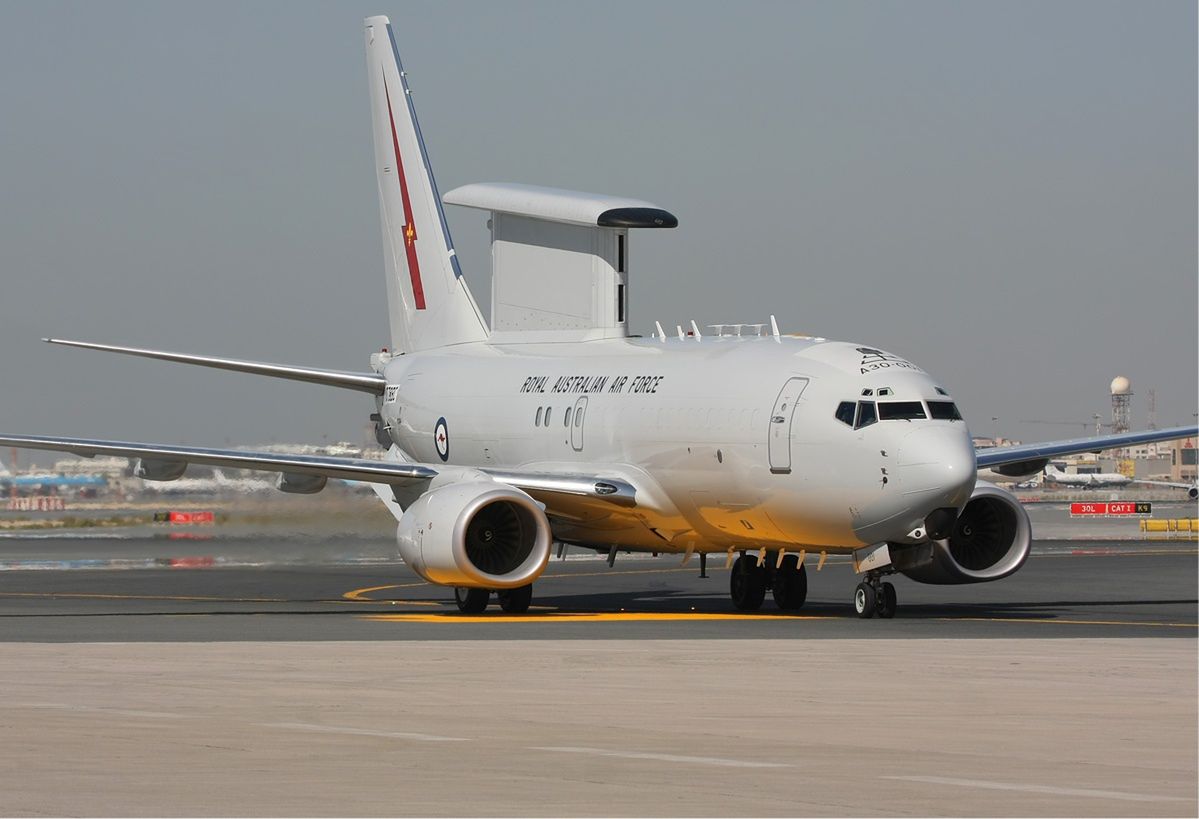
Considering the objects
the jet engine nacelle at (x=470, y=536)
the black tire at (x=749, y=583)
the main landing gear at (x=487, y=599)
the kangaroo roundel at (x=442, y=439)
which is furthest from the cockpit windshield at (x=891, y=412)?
the kangaroo roundel at (x=442, y=439)

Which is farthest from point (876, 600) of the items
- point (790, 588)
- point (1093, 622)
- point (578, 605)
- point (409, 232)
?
point (409, 232)

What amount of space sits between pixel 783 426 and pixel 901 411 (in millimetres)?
1847

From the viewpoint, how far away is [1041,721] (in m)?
14.6

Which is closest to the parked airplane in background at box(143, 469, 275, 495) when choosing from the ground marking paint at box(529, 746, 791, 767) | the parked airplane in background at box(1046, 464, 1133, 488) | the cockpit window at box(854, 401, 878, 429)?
the cockpit window at box(854, 401, 878, 429)

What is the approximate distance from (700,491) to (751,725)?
14.8 meters

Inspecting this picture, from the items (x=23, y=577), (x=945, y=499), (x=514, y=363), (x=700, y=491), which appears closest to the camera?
(x=945, y=499)

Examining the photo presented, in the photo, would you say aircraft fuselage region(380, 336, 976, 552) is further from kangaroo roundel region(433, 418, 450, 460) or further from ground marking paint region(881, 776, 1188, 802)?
ground marking paint region(881, 776, 1188, 802)

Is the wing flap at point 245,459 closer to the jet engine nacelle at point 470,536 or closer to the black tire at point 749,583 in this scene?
the jet engine nacelle at point 470,536

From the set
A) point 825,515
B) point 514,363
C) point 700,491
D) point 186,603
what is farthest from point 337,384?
point 825,515

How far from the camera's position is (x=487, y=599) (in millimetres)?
30000

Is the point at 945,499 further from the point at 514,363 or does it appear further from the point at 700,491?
the point at 514,363

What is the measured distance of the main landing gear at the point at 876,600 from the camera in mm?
27391

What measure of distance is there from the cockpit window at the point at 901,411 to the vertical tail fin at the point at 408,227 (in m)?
14.5

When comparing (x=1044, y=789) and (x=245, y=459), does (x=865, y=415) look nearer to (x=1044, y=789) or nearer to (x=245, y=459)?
(x=245, y=459)
